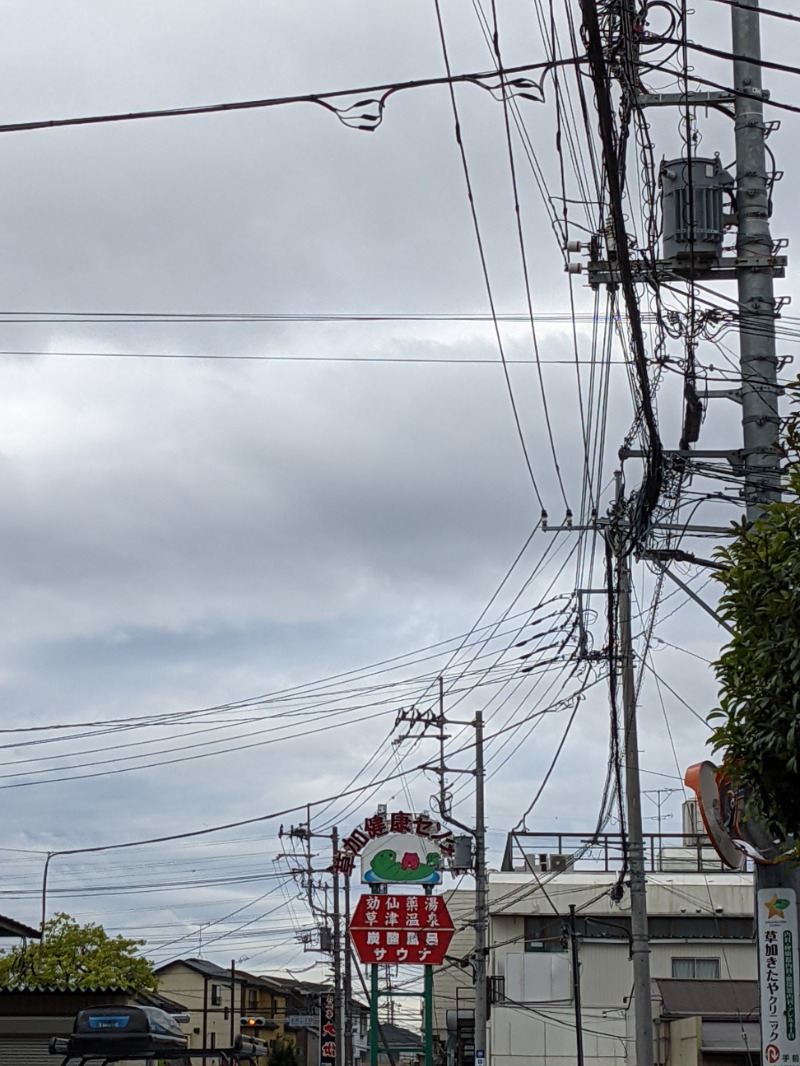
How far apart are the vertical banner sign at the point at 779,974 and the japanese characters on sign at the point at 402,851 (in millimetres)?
14228

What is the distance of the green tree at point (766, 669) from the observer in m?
9.38

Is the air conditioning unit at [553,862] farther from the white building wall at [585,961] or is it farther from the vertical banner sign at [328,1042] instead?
the vertical banner sign at [328,1042]

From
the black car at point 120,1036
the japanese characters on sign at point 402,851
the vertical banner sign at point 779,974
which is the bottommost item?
the black car at point 120,1036

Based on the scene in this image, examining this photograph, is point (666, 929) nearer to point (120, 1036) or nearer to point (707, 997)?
point (707, 997)

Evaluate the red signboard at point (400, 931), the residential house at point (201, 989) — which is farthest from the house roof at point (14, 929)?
the residential house at point (201, 989)

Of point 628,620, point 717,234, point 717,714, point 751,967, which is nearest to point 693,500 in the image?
point 717,234

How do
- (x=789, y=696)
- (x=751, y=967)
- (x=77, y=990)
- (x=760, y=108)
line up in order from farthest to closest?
(x=751, y=967) < (x=77, y=990) < (x=760, y=108) < (x=789, y=696)

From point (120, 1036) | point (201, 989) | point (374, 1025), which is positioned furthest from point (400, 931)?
point (201, 989)

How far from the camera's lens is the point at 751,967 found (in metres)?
50.4

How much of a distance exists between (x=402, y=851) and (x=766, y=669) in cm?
1821

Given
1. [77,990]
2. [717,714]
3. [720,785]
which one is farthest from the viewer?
[77,990]

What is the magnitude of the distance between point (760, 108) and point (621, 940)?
41972 mm

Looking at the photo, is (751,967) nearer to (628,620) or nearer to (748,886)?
(748,886)

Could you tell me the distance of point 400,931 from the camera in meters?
24.8
